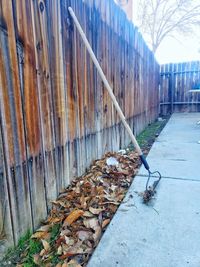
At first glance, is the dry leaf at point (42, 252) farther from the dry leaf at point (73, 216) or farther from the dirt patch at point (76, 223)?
the dry leaf at point (73, 216)

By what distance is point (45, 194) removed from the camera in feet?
5.52

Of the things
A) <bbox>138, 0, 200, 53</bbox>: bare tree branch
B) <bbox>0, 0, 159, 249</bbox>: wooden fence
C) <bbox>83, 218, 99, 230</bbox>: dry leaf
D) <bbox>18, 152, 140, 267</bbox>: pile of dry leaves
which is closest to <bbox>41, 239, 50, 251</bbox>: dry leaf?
<bbox>18, 152, 140, 267</bbox>: pile of dry leaves

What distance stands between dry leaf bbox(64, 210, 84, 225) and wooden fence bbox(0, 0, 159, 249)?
189 mm

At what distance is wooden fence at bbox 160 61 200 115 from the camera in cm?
921

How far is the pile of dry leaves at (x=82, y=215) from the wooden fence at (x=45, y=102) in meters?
0.10

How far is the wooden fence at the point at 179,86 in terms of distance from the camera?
9.21m

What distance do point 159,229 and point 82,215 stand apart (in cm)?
54

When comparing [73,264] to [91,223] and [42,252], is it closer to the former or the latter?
[42,252]

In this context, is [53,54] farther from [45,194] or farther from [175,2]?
[175,2]

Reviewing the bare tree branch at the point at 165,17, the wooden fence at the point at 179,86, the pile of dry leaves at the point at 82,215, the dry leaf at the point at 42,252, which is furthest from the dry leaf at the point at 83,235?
the bare tree branch at the point at 165,17

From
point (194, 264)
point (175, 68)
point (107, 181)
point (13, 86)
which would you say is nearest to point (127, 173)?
point (107, 181)

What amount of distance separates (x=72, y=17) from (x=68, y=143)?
1084mm

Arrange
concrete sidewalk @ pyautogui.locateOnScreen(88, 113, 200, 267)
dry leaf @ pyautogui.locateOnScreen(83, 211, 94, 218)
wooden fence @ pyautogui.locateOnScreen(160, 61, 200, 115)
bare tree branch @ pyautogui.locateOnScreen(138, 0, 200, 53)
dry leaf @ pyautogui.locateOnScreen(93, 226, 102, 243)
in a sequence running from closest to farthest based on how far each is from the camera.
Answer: concrete sidewalk @ pyautogui.locateOnScreen(88, 113, 200, 267) → dry leaf @ pyautogui.locateOnScreen(93, 226, 102, 243) → dry leaf @ pyautogui.locateOnScreen(83, 211, 94, 218) → wooden fence @ pyautogui.locateOnScreen(160, 61, 200, 115) → bare tree branch @ pyautogui.locateOnScreen(138, 0, 200, 53)

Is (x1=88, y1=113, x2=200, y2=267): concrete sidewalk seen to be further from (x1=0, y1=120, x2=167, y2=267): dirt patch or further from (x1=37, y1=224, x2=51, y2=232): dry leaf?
(x1=37, y1=224, x2=51, y2=232): dry leaf
